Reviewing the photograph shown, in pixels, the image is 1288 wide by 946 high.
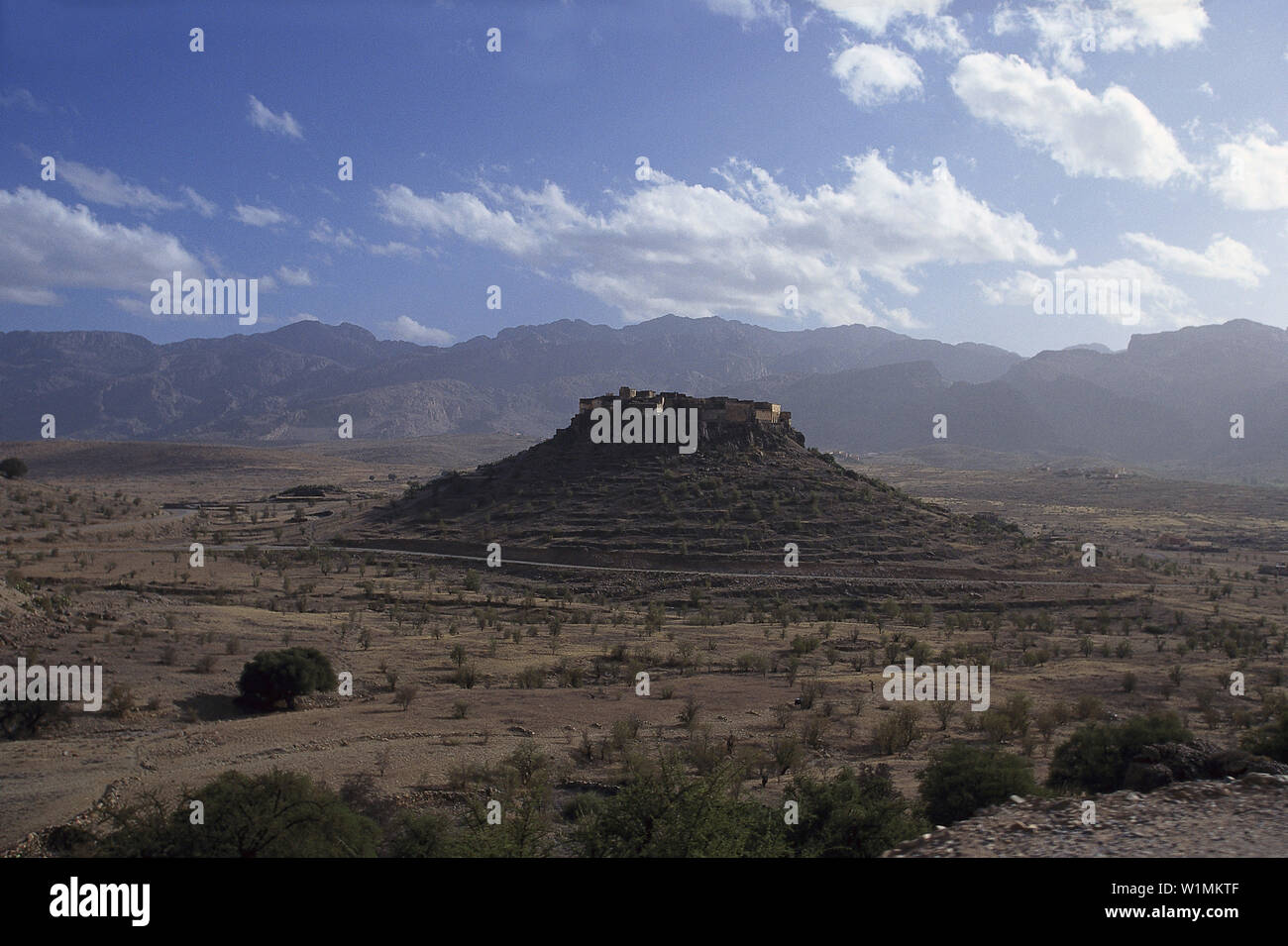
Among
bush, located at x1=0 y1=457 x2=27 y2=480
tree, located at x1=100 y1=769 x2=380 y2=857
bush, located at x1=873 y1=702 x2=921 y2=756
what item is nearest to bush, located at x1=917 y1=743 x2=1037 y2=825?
bush, located at x1=873 y1=702 x2=921 y2=756

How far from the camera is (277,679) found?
17266 mm

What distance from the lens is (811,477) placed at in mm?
54344

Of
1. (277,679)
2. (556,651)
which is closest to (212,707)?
(277,679)

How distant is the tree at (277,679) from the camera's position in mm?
17234

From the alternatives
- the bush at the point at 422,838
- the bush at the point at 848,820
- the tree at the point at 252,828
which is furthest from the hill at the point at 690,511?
the tree at the point at 252,828

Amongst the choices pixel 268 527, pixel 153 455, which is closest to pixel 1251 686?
pixel 268 527

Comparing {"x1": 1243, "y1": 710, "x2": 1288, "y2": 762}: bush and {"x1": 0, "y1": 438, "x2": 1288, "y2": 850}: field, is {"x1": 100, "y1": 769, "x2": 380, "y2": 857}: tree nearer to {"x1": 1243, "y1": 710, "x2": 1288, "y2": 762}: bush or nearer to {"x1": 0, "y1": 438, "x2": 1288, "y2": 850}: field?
{"x1": 0, "y1": 438, "x2": 1288, "y2": 850}: field

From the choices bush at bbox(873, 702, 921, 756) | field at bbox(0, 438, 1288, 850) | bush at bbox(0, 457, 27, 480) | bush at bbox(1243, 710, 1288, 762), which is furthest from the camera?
bush at bbox(0, 457, 27, 480)

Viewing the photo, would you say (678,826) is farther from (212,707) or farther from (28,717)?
(28,717)

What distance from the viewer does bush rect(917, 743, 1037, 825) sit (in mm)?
10695

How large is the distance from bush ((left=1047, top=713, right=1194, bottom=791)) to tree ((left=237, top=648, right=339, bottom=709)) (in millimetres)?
15369

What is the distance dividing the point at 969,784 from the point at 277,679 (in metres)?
14.4

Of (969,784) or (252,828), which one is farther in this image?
(969,784)
